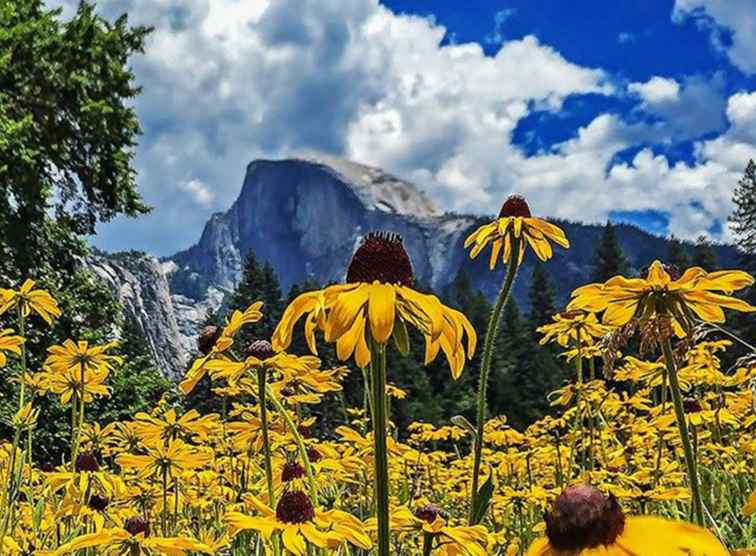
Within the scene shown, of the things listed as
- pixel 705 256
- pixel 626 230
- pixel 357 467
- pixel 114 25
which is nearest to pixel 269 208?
pixel 626 230

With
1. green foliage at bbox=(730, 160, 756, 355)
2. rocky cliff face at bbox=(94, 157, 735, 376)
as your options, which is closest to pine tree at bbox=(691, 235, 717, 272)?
green foliage at bbox=(730, 160, 756, 355)

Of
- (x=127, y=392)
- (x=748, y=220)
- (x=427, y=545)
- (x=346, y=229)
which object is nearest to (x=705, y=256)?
(x=748, y=220)

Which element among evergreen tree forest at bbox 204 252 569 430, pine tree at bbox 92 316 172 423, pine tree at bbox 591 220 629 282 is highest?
pine tree at bbox 591 220 629 282

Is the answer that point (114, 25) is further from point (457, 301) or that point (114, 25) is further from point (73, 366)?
point (457, 301)

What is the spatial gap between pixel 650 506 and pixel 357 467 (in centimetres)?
147

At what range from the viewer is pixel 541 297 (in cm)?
3900

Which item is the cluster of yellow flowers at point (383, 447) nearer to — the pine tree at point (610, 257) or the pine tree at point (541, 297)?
the pine tree at point (610, 257)

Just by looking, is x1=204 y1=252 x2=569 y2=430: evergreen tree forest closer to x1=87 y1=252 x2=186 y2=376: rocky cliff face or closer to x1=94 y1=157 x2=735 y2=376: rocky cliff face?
x1=87 y1=252 x2=186 y2=376: rocky cliff face

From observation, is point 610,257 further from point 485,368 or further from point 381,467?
point 381,467

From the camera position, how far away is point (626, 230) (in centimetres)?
16450

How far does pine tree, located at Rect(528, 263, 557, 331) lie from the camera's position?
38.6 meters

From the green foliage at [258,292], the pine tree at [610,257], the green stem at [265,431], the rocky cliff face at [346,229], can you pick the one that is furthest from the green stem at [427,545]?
the rocky cliff face at [346,229]

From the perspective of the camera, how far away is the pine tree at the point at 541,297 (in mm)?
38556

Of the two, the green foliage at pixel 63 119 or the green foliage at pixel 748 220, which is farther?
the green foliage at pixel 748 220
